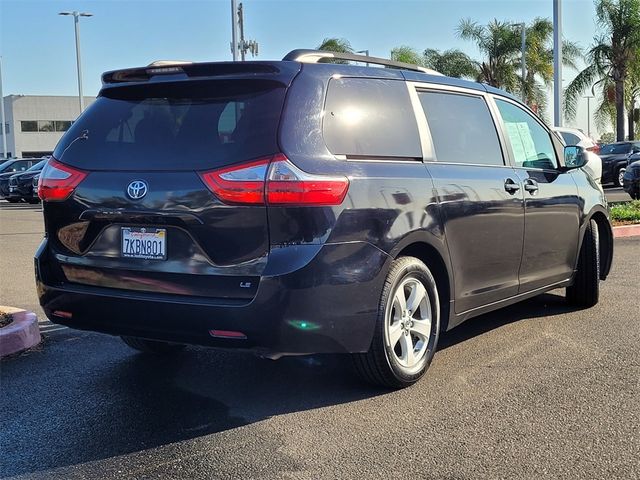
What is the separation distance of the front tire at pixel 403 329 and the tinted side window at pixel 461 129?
84 cm

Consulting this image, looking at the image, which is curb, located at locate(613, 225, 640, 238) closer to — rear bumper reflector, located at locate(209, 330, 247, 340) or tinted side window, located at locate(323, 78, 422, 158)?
tinted side window, located at locate(323, 78, 422, 158)

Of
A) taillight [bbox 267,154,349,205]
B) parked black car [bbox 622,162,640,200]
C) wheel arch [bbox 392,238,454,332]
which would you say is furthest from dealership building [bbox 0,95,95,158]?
taillight [bbox 267,154,349,205]

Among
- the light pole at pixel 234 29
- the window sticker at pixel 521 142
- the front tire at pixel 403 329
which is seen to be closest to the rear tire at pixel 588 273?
the window sticker at pixel 521 142

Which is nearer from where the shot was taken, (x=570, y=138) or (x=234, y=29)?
(x=570, y=138)

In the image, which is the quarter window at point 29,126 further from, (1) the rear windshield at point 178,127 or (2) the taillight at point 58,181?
(1) the rear windshield at point 178,127

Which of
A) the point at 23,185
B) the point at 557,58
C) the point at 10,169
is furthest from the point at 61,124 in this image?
the point at 557,58

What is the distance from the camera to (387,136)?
13.6 feet

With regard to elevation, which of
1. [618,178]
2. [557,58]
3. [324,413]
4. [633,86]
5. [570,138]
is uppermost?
[633,86]

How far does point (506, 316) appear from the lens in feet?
19.8

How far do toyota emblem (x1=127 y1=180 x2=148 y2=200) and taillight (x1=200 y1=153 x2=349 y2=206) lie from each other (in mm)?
363

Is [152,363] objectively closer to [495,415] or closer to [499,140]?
[495,415]

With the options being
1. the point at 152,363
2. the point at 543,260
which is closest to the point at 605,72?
the point at 543,260

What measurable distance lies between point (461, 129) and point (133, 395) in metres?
2.72

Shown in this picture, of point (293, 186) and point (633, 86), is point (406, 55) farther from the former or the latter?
point (293, 186)
